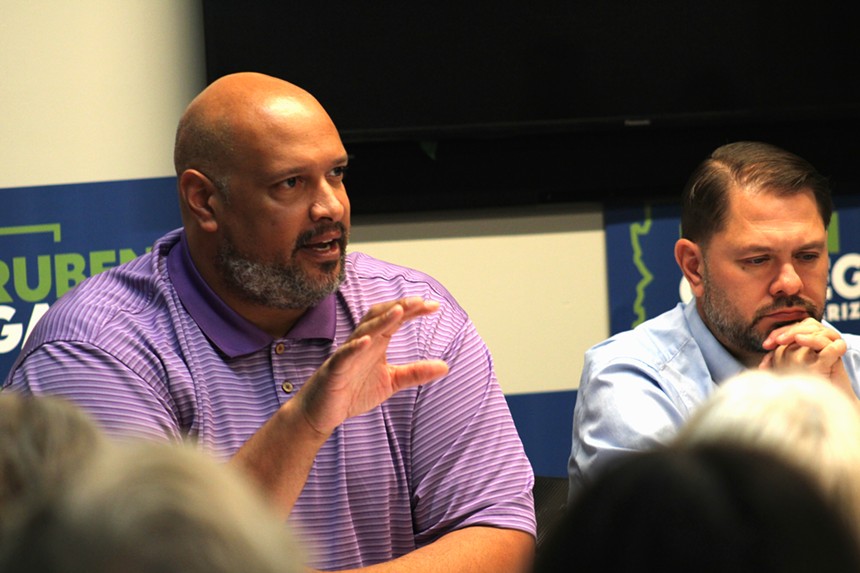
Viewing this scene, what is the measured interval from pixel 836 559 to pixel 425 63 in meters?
3.12

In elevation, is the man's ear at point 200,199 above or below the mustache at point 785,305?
above

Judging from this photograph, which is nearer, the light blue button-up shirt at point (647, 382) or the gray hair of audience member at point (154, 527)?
the gray hair of audience member at point (154, 527)

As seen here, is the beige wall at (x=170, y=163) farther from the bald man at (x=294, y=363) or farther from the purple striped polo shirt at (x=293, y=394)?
the purple striped polo shirt at (x=293, y=394)

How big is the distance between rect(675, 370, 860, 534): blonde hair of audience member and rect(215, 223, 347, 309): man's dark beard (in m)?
1.19

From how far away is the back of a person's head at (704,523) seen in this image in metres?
0.68

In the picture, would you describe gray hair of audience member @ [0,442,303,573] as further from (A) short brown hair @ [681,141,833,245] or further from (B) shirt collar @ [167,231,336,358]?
(A) short brown hair @ [681,141,833,245]

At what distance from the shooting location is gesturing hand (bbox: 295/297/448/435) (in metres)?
1.78

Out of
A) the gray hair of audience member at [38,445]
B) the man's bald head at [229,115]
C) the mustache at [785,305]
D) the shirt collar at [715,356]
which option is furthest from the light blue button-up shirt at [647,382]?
the gray hair of audience member at [38,445]

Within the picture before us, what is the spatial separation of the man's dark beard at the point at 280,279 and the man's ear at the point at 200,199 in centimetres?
6

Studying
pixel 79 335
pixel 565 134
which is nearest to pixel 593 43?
pixel 565 134

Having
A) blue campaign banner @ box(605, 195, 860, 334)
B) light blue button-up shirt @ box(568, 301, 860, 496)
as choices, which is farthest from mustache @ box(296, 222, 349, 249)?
blue campaign banner @ box(605, 195, 860, 334)

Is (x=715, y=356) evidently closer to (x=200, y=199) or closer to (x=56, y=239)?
(x=200, y=199)

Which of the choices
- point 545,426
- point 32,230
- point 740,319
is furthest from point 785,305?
point 32,230

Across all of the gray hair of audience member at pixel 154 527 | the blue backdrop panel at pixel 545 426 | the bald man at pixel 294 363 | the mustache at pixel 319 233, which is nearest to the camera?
the gray hair of audience member at pixel 154 527
